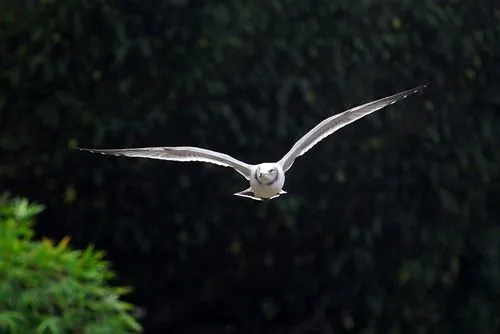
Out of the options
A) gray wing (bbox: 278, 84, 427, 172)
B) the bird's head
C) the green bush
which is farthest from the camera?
the green bush

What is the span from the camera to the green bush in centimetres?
489

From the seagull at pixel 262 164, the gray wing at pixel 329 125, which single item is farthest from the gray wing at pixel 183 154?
the gray wing at pixel 329 125

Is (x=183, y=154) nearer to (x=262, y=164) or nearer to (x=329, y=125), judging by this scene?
(x=262, y=164)

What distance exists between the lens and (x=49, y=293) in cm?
497

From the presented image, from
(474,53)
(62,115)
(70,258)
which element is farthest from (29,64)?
(474,53)

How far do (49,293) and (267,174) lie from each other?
1.85 m

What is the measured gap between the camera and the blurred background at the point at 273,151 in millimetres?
6531

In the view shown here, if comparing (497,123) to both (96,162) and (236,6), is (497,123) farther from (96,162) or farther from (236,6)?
(96,162)

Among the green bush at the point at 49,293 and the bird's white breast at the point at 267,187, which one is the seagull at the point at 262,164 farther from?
the green bush at the point at 49,293

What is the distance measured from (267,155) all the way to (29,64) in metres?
1.37

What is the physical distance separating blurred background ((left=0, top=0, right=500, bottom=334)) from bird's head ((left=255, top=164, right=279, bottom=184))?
3056mm

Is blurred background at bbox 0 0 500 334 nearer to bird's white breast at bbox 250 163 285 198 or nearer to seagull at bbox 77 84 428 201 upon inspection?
seagull at bbox 77 84 428 201

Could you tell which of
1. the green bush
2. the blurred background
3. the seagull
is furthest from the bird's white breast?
the blurred background

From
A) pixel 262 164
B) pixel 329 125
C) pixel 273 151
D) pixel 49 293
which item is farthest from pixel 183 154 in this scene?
pixel 273 151
